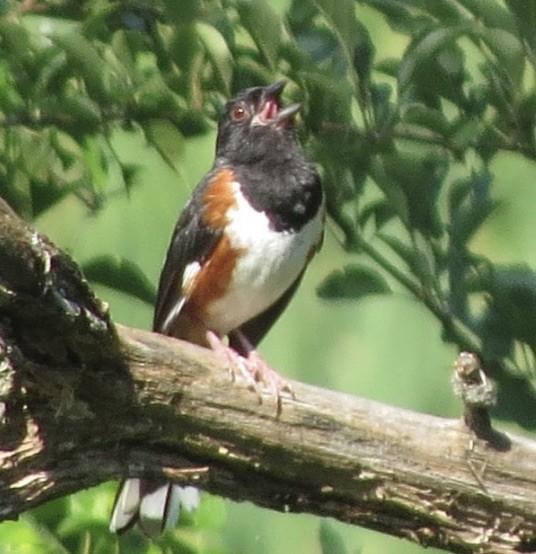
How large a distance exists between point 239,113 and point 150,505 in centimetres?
95

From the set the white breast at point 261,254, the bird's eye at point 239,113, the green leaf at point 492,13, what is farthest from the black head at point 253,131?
the green leaf at point 492,13

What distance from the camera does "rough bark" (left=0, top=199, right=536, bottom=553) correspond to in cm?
259

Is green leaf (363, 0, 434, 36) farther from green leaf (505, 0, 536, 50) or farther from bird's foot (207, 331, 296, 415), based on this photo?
bird's foot (207, 331, 296, 415)

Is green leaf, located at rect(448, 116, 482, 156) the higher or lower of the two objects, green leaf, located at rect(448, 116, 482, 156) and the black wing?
the higher

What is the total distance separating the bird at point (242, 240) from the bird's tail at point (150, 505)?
34cm

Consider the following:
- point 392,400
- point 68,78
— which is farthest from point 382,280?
point 392,400

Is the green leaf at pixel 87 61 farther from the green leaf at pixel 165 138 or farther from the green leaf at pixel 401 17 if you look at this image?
the green leaf at pixel 401 17

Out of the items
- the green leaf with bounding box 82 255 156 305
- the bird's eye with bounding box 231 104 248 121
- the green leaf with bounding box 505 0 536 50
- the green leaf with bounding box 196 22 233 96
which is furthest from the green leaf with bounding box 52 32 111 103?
the bird's eye with bounding box 231 104 248 121

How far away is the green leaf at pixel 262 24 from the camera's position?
2.82 meters

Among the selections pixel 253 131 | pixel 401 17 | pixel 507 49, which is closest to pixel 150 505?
pixel 253 131

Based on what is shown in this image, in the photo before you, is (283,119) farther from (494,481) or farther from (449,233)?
(494,481)

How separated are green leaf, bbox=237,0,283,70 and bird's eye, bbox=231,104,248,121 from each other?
33.0 inches

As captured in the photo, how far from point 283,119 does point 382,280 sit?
2.09 ft

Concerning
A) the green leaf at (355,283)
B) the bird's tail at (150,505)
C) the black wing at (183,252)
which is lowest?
the bird's tail at (150,505)
